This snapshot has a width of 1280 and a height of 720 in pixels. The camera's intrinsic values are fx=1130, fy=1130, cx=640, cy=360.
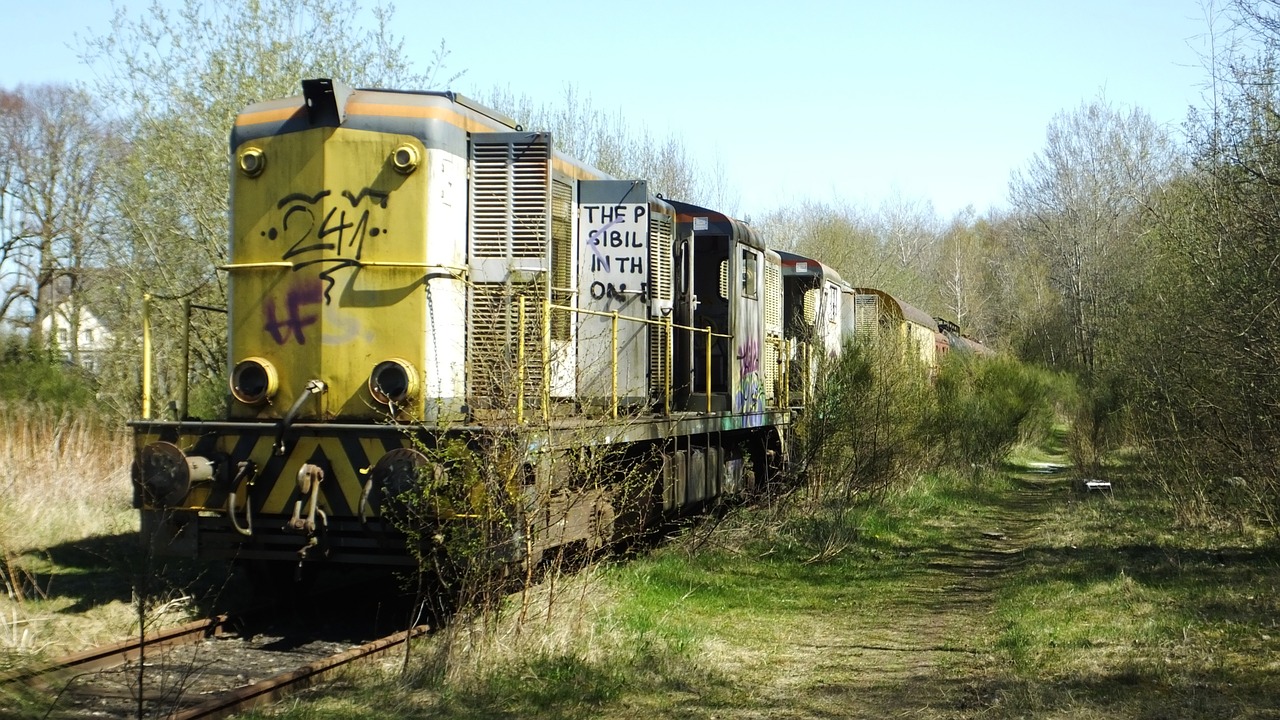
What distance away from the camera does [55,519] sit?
1147cm

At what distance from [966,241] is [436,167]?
207 feet

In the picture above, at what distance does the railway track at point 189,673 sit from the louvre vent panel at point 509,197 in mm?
2952

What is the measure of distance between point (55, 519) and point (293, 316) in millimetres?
4884

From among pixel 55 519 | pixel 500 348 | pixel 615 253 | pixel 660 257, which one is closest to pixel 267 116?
pixel 500 348

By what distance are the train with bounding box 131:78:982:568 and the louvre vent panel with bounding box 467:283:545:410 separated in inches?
0.9

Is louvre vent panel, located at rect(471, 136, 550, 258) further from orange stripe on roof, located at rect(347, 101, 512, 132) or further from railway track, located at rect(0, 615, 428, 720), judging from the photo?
railway track, located at rect(0, 615, 428, 720)

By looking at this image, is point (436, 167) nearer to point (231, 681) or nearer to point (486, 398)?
point (486, 398)

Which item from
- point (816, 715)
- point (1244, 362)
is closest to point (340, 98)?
point (816, 715)

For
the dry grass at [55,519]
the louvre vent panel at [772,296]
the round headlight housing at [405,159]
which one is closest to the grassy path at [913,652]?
the louvre vent panel at [772,296]

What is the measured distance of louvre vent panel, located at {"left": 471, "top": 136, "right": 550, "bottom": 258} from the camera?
28.7 ft

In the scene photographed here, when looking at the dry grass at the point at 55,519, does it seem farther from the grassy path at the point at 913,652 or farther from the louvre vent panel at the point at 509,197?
the grassy path at the point at 913,652

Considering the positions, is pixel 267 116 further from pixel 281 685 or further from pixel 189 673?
pixel 189 673

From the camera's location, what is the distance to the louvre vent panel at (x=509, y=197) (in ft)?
28.7

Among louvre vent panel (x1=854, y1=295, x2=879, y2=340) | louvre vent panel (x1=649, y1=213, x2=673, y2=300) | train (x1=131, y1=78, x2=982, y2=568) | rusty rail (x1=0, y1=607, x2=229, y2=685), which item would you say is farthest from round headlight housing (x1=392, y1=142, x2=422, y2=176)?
louvre vent panel (x1=854, y1=295, x2=879, y2=340)
